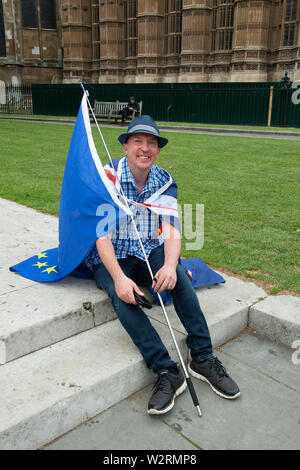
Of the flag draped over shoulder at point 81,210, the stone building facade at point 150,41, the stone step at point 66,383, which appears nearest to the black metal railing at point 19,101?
the stone building facade at point 150,41

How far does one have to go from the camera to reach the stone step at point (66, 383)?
2.10 meters

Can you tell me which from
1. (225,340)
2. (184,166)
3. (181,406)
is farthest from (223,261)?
(184,166)

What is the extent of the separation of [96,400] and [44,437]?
0.33m

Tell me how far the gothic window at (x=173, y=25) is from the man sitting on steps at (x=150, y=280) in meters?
29.1

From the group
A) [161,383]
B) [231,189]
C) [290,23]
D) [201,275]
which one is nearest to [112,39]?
[290,23]

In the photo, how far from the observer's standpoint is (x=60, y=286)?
10.4 feet

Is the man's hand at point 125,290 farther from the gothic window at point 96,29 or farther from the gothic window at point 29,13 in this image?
the gothic window at point 29,13

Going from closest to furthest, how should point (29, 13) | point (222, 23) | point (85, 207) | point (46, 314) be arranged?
point (46, 314) < point (85, 207) < point (222, 23) < point (29, 13)

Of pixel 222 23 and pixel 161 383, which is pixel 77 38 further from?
pixel 161 383

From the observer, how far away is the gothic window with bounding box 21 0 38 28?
36812 millimetres

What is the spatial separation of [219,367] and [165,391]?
0.41 meters

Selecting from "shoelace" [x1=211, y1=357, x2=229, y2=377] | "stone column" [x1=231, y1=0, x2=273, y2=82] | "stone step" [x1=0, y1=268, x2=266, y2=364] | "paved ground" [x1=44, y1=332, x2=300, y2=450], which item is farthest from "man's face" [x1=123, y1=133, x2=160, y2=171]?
"stone column" [x1=231, y1=0, x2=273, y2=82]

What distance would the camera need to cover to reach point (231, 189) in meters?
6.85

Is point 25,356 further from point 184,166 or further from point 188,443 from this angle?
point 184,166
